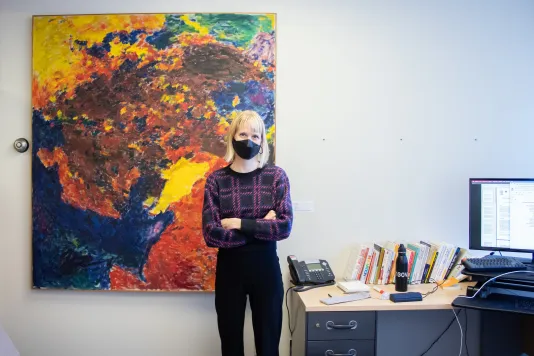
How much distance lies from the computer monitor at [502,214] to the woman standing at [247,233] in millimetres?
1089

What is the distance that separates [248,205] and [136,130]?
0.98 metres

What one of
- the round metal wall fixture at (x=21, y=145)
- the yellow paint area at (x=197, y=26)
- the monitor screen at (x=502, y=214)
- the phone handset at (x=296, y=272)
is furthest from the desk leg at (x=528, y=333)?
the round metal wall fixture at (x=21, y=145)

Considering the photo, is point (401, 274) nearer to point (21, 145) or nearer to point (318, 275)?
point (318, 275)

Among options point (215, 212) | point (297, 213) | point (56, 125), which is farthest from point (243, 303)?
point (56, 125)

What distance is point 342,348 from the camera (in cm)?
166

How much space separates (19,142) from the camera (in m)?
2.15

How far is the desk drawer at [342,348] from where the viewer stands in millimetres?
1649

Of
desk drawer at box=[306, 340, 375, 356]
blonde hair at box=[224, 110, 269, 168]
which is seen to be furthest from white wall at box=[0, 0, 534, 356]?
desk drawer at box=[306, 340, 375, 356]

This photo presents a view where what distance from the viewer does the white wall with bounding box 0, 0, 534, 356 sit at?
215 cm

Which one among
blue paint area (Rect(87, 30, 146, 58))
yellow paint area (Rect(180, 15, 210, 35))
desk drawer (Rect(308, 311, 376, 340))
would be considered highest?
yellow paint area (Rect(180, 15, 210, 35))

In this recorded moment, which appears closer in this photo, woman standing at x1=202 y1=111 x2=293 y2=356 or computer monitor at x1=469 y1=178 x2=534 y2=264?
woman standing at x1=202 y1=111 x2=293 y2=356

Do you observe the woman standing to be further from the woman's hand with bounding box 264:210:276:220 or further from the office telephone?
the office telephone

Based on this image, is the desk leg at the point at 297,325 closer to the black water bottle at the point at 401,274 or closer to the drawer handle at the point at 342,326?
the drawer handle at the point at 342,326

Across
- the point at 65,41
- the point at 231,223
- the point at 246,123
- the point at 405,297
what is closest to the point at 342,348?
the point at 405,297
